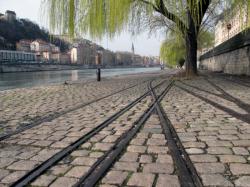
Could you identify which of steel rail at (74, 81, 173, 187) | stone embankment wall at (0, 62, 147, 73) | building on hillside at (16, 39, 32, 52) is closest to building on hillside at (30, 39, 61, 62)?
building on hillside at (16, 39, 32, 52)

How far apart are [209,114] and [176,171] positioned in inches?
142

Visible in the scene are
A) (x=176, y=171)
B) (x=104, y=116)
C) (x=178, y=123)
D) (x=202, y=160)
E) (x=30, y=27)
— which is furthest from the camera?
(x=30, y=27)

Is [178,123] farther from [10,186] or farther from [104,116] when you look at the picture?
[10,186]

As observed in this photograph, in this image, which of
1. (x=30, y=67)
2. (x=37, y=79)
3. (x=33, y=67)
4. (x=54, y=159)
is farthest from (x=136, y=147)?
(x=33, y=67)

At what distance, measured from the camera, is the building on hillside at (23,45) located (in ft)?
492

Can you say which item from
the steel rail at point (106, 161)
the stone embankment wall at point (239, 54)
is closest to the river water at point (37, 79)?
the stone embankment wall at point (239, 54)

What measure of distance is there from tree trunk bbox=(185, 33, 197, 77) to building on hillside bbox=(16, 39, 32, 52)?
140 meters

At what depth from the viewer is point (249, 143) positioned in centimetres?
430

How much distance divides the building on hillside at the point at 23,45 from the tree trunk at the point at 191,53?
458ft

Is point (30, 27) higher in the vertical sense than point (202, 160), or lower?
higher

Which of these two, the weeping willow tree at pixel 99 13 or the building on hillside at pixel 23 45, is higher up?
the building on hillside at pixel 23 45

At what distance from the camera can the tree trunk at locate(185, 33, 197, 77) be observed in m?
19.8

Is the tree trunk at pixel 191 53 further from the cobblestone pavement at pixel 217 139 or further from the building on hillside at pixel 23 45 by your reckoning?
the building on hillside at pixel 23 45

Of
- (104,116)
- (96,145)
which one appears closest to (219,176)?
(96,145)
